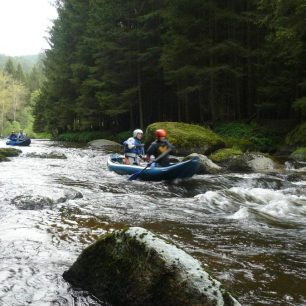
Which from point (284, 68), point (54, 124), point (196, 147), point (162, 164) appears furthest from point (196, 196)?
point (54, 124)

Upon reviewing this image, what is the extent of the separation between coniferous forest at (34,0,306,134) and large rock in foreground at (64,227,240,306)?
13095 mm

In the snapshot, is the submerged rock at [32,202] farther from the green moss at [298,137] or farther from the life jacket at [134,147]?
the green moss at [298,137]

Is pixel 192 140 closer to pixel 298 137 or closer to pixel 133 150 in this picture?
pixel 133 150

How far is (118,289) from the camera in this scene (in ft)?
12.1

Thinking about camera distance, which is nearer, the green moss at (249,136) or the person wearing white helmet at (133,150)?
the person wearing white helmet at (133,150)

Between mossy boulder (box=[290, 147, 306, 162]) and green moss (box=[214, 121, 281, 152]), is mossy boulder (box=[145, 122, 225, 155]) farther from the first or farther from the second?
mossy boulder (box=[290, 147, 306, 162])

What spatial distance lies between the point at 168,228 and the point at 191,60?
1862cm

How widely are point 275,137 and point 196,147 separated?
5568 mm

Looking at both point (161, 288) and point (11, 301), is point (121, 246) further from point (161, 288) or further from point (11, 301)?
point (11, 301)

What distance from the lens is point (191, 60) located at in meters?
23.6

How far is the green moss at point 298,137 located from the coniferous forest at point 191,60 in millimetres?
1077

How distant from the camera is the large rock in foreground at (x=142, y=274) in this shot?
335 cm

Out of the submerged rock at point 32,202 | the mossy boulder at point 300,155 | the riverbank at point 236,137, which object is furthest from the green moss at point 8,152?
the mossy boulder at point 300,155

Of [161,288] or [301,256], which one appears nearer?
[161,288]
